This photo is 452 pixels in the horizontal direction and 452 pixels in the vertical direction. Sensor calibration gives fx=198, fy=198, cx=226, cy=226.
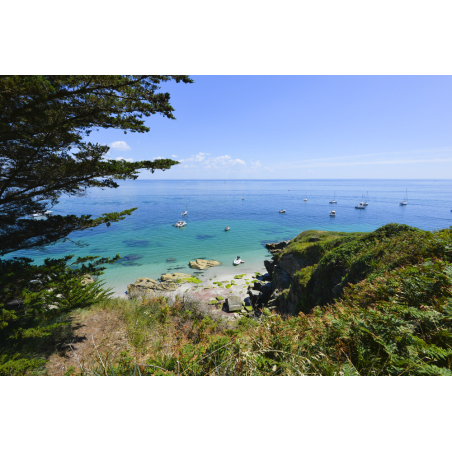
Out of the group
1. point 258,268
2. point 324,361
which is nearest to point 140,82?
point 324,361

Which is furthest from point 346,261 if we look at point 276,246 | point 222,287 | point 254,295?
point 276,246

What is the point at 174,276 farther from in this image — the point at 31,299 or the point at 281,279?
the point at 31,299

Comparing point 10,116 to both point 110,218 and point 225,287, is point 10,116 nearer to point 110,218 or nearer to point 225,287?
point 110,218

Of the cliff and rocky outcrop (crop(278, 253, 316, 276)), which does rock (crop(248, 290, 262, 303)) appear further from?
rocky outcrop (crop(278, 253, 316, 276))

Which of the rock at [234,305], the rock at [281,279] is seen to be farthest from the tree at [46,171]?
the rock at [281,279]

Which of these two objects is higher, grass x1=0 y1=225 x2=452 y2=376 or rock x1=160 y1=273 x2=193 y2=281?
grass x1=0 y1=225 x2=452 y2=376

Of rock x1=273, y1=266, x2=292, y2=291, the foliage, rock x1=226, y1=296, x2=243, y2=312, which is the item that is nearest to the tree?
the foliage

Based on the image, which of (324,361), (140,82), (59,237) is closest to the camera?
(324,361)
